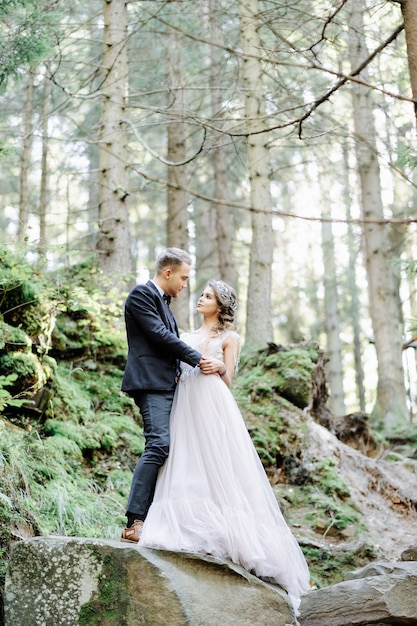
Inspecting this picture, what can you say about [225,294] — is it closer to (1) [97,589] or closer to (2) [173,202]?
(1) [97,589]

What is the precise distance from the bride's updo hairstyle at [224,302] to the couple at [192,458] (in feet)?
0.50

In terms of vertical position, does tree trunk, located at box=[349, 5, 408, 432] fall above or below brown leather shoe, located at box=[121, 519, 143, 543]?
above

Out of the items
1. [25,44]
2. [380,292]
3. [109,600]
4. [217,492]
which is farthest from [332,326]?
[109,600]

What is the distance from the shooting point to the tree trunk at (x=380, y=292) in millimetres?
13000

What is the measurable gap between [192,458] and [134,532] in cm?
67

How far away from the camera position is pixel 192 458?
189 inches

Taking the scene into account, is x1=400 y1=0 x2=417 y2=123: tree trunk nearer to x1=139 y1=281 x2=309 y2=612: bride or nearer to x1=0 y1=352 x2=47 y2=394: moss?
x1=139 y1=281 x2=309 y2=612: bride

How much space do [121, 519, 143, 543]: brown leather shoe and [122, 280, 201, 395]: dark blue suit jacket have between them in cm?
95

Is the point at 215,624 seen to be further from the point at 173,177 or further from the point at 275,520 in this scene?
the point at 173,177

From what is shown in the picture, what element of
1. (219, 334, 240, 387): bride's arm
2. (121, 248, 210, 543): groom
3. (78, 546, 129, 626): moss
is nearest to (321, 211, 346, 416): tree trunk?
(219, 334, 240, 387): bride's arm

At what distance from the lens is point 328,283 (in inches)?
771

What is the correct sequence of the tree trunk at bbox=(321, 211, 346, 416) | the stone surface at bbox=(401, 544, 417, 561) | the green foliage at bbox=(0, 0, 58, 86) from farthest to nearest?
the tree trunk at bbox=(321, 211, 346, 416)
the green foliage at bbox=(0, 0, 58, 86)
the stone surface at bbox=(401, 544, 417, 561)

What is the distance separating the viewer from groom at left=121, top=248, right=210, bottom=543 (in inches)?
181

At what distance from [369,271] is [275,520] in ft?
32.5
